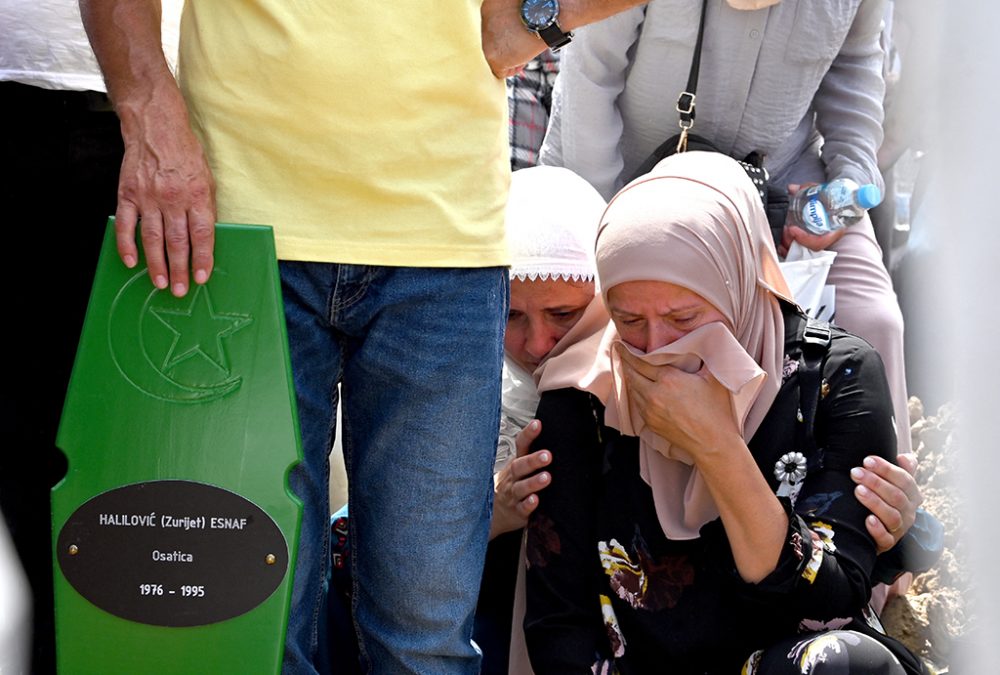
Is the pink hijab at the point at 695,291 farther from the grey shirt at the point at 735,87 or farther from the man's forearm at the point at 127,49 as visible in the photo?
the man's forearm at the point at 127,49

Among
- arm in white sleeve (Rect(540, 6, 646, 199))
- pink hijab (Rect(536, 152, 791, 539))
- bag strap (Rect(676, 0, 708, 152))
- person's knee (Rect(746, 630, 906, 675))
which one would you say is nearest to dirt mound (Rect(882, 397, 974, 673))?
person's knee (Rect(746, 630, 906, 675))

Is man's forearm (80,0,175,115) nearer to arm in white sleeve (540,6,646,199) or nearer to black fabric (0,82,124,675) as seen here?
black fabric (0,82,124,675)

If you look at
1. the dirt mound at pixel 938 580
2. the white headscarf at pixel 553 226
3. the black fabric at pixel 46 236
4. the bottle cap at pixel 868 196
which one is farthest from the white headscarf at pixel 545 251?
the black fabric at pixel 46 236

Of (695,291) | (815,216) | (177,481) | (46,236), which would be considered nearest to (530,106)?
(815,216)

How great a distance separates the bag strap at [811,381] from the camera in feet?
6.67

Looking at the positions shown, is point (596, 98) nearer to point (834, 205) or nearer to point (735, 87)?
point (735, 87)

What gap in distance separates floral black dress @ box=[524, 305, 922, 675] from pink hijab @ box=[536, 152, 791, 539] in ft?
0.15

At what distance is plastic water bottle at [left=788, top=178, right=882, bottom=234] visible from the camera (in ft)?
8.76

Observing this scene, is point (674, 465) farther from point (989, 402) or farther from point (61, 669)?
point (61, 669)

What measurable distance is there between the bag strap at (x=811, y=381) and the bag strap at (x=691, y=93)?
0.70 metres

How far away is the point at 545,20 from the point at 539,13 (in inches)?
0.5

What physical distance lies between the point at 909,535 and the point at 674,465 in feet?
1.53

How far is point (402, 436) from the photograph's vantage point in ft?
5.23

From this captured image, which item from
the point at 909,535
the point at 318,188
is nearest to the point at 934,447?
the point at 909,535
